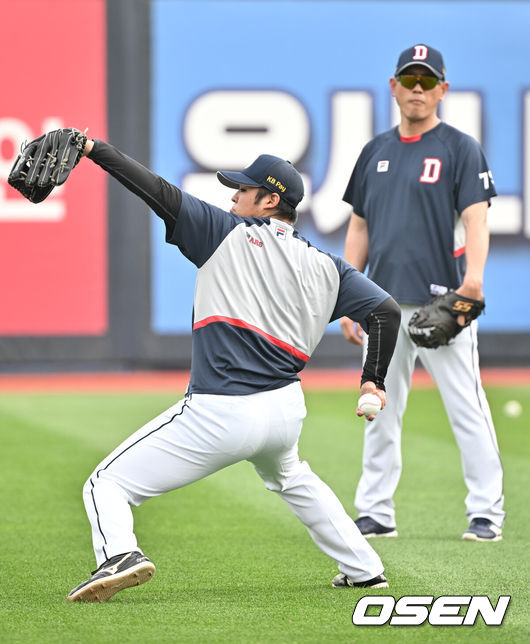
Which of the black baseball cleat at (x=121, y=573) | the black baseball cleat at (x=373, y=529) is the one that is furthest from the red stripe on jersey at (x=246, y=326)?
the black baseball cleat at (x=373, y=529)

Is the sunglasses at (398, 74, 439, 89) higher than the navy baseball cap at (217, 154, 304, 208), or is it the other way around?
the sunglasses at (398, 74, 439, 89)

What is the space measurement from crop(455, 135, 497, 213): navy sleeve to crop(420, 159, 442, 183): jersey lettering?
0.09 m

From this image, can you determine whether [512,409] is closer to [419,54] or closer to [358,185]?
[358,185]

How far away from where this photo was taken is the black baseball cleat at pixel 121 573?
14.5 ft

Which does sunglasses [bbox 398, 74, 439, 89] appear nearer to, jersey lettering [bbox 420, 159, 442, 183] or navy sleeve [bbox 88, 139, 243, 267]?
jersey lettering [bbox 420, 159, 442, 183]

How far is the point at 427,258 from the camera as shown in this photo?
620 centimetres

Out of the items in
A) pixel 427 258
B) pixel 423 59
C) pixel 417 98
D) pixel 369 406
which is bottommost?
pixel 369 406

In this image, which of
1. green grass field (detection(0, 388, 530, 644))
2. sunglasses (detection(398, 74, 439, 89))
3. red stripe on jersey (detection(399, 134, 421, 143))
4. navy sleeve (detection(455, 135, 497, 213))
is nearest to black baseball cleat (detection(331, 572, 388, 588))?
green grass field (detection(0, 388, 530, 644))

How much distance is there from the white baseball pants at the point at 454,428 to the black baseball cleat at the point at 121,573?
2.00m

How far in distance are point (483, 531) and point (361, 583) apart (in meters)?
1.30

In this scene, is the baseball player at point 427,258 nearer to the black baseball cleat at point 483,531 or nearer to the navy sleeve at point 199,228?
the black baseball cleat at point 483,531

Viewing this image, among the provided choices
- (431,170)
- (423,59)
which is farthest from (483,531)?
(423,59)

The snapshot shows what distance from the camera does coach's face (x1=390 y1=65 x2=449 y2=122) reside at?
6168 mm

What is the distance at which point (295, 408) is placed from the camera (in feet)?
15.5
